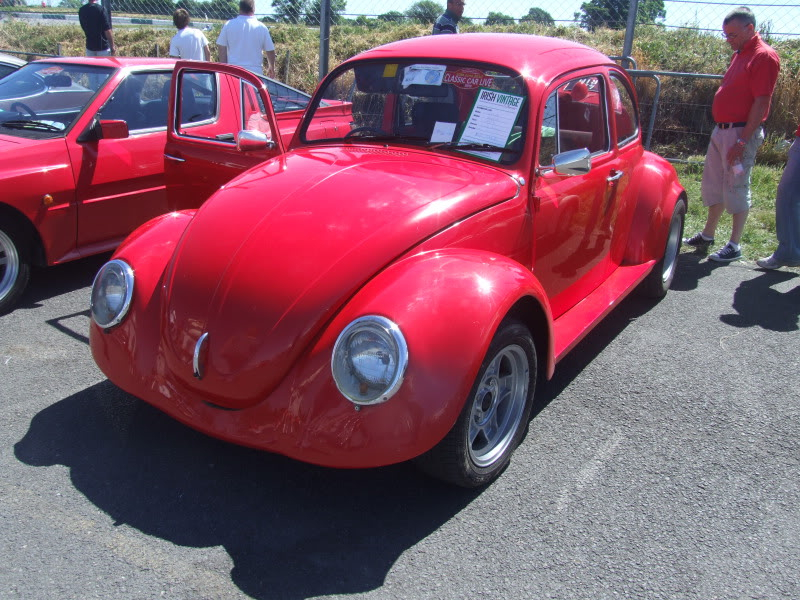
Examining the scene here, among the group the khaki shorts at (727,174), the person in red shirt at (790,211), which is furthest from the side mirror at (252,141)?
the person in red shirt at (790,211)

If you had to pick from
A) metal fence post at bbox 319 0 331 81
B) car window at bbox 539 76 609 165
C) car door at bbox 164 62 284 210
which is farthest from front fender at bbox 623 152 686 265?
metal fence post at bbox 319 0 331 81

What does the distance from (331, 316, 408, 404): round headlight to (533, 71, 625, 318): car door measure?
1312 mm

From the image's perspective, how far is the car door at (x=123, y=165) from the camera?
16.5 ft

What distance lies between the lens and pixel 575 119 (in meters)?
4.09

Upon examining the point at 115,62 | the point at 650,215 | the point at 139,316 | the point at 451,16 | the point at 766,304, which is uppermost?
the point at 451,16

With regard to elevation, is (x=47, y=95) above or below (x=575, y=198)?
above

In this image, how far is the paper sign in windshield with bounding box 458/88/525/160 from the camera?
357 cm

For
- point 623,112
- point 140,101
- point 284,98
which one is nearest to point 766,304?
point 623,112

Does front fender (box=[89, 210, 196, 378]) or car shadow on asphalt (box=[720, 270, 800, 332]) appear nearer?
front fender (box=[89, 210, 196, 378])

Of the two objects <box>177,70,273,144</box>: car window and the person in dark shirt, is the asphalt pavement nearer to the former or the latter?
<box>177,70,273,144</box>: car window

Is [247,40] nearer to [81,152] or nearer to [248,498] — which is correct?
[81,152]

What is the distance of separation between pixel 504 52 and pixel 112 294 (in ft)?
7.61

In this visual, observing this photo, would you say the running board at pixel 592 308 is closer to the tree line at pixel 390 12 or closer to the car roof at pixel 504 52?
the car roof at pixel 504 52

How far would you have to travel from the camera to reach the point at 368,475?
3.07 m
